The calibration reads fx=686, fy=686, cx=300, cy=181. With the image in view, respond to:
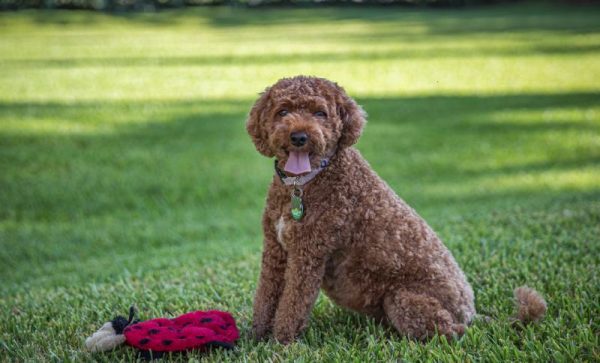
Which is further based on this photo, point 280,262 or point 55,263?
point 55,263

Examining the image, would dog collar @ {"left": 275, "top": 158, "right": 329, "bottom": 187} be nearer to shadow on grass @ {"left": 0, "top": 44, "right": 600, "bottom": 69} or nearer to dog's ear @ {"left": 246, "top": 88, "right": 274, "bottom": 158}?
dog's ear @ {"left": 246, "top": 88, "right": 274, "bottom": 158}

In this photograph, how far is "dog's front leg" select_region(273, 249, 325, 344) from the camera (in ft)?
11.0

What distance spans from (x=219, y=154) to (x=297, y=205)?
758cm

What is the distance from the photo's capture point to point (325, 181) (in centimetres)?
345

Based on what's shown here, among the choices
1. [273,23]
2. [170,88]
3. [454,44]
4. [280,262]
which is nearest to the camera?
[280,262]

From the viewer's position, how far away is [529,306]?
3.49 meters

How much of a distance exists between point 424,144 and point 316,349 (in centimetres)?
854

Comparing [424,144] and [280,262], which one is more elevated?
[280,262]

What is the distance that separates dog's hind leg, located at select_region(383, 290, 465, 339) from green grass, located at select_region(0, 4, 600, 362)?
88 mm

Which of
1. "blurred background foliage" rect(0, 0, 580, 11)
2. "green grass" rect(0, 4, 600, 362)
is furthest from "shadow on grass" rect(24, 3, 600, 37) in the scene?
"green grass" rect(0, 4, 600, 362)

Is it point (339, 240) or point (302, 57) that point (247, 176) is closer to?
point (339, 240)

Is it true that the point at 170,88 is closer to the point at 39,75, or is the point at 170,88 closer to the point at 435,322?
the point at 39,75

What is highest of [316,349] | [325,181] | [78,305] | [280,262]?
[325,181]

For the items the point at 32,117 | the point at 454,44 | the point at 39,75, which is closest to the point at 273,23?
the point at 454,44
